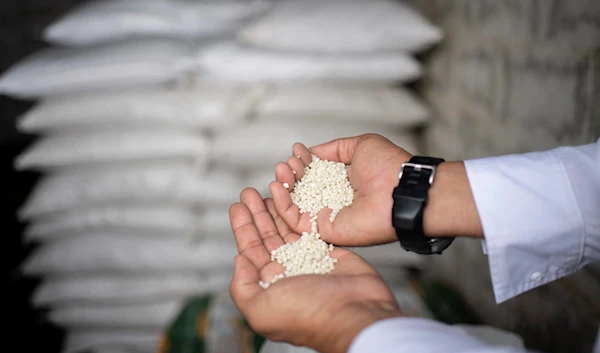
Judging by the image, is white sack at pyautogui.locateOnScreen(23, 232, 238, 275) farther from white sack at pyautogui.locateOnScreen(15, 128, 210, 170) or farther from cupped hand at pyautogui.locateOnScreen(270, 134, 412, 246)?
cupped hand at pyautogui.locateOnScreen(270, 134, 412, 246)

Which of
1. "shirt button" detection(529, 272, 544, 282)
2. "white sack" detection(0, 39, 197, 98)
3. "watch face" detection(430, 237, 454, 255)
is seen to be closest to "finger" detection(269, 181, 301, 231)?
"watch face" detection(430, 237, 454, 255)

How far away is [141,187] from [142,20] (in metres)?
0.50

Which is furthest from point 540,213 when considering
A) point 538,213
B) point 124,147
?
point 124,147

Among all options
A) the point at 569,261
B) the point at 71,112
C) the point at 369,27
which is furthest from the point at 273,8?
the point at 569,261

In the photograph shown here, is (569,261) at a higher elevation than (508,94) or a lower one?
lower

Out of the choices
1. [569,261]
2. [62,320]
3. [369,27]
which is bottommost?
[62,320]

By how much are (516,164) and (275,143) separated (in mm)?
801

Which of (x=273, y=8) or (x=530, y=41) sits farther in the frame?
(x=273, y=8)

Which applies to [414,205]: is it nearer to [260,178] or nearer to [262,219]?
[262,219]

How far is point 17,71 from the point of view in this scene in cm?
151

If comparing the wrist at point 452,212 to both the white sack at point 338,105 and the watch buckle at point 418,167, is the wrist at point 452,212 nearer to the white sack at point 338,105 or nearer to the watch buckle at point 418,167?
the watch buckle at point 418,167

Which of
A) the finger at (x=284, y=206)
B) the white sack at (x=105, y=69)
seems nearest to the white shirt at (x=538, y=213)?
the finger at (x=284, y=206)

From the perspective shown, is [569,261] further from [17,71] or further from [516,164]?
[17,71]

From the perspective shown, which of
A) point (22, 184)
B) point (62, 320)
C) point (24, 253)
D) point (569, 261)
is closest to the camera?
point (569, 261)
